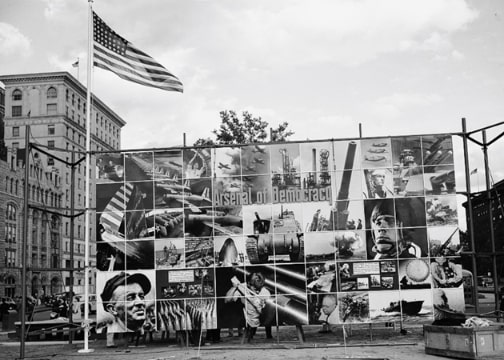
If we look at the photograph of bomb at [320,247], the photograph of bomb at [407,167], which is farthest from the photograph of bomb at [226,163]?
the photograph of bomb at [407,167]

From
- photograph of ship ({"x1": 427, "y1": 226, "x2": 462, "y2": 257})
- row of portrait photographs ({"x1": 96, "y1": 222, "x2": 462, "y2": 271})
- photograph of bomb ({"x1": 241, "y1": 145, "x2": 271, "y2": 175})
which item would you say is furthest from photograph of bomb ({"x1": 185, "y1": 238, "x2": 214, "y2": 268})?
photograph of ship ({"x1": 427, "y1": 226, "x2": 462, "y2": 257})

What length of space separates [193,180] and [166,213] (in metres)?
1.44

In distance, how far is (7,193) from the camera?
284ft

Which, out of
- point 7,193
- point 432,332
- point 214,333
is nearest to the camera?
point 432,332

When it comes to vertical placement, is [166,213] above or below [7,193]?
below

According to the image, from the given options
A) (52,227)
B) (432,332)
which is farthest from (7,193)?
(432,332)

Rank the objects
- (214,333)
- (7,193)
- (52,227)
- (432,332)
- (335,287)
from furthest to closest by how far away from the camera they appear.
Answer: (52,227) → (7,193) → (214,333) → (335,287) → (432,332)

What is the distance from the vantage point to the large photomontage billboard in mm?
19578

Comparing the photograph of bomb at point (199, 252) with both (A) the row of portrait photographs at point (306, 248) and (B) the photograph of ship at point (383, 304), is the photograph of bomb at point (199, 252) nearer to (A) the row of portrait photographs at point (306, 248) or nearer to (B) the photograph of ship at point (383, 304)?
(A) the row of portrait photographs at point (306, 248)

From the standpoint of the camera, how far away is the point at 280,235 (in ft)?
65.2

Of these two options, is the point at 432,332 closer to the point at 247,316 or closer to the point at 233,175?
the point at 247,316

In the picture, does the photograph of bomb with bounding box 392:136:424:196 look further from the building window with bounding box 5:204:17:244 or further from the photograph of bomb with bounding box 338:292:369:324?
the building window with bounding box 5:204:17:244

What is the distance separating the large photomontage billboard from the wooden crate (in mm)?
3384

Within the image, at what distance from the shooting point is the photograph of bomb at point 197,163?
20438 millimetres
